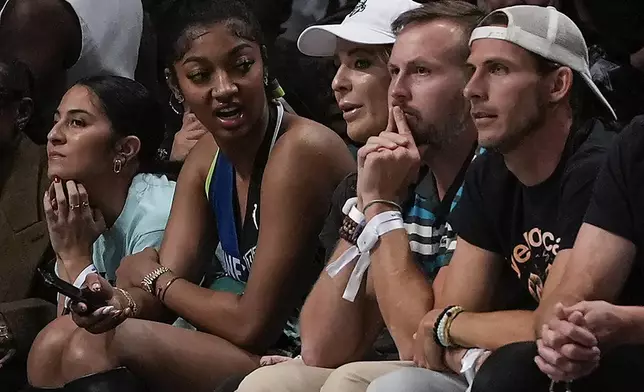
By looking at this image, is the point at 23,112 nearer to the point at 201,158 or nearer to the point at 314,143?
the point at 201,158

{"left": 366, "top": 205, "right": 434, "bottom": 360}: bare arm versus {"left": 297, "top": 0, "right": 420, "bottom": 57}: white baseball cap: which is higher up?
A: {"left": 297, "top": 0, "right": 420, "bottom": 57}: white baseball cap

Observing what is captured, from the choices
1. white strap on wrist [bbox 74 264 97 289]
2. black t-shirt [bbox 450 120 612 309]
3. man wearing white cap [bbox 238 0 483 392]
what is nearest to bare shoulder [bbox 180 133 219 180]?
white strap on wrist [bbox 74 264 97 289]

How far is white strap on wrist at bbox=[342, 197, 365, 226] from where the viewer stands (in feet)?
6.63

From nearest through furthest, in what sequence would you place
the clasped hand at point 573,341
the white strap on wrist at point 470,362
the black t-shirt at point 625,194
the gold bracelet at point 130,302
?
1. the clasped hand at point 573,341
2. the black t-shirt at point 625,194
3. the white strap on wrist at point 470,362
4. the gold bracelet at point 130,302

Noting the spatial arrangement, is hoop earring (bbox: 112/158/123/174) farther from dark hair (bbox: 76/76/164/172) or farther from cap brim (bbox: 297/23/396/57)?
cap brim (bbox: 297/23/396/57)

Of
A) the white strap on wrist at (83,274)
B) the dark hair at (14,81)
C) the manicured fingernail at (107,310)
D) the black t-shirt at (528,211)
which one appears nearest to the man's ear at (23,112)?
the dark hair at (14,81)

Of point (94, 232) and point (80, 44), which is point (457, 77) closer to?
point (94, 232)

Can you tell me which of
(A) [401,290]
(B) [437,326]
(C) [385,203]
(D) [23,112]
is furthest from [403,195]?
(D) [23,112]

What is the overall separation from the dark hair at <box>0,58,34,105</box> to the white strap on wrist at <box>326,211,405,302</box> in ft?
3.58

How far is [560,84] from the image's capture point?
5.91ft

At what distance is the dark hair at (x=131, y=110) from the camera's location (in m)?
2.60

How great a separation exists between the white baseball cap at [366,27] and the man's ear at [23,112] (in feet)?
2.77

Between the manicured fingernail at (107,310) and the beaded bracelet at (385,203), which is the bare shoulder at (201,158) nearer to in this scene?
the manicured fingernail at (107,310)

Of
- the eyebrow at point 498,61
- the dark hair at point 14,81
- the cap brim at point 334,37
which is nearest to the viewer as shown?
the eyebrow at point 498,61
